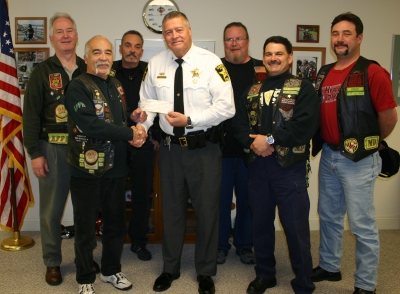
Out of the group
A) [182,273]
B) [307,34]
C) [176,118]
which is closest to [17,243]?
[182,273]

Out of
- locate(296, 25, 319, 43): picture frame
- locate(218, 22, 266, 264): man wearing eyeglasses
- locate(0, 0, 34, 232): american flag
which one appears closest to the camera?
locate(218, 22, 266, 264): man wearing eyeglasses

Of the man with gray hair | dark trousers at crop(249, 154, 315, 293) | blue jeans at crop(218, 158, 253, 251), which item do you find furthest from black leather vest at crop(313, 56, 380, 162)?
the man with gray hair

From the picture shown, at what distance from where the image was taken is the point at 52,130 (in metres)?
2.75

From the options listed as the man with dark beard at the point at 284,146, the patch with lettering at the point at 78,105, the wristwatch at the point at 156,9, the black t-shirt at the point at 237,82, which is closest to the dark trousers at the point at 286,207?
the man with dark beard at the point at 284,146

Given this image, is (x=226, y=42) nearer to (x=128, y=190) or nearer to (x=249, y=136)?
(x=249, y=136)

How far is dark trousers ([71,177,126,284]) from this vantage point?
8.03 feet

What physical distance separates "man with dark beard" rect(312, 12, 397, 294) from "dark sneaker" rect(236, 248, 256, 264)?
34.4 inches

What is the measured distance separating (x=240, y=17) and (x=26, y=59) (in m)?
2.35

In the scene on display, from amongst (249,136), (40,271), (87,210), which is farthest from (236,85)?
(40,271)

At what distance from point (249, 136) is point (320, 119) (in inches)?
23.1

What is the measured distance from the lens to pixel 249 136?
8.32 ft

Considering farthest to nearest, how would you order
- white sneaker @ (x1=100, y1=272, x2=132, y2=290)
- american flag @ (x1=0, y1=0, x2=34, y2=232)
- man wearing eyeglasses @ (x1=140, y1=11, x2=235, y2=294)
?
american flag @ (x1=0, y1=0, x2=34, y2=232), white sneaker @ (x1=100, y1=272, x2=132, y2=290), man wearing eyeglasses @ (x1=140, y1=11, x2=235, y2=294)

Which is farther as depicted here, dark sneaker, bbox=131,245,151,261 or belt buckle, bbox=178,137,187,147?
dark sneaker, bbox=131,245,151,261

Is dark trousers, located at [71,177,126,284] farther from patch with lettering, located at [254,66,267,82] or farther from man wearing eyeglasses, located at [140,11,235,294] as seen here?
patch with lettering, located at [254,66,267,82]
